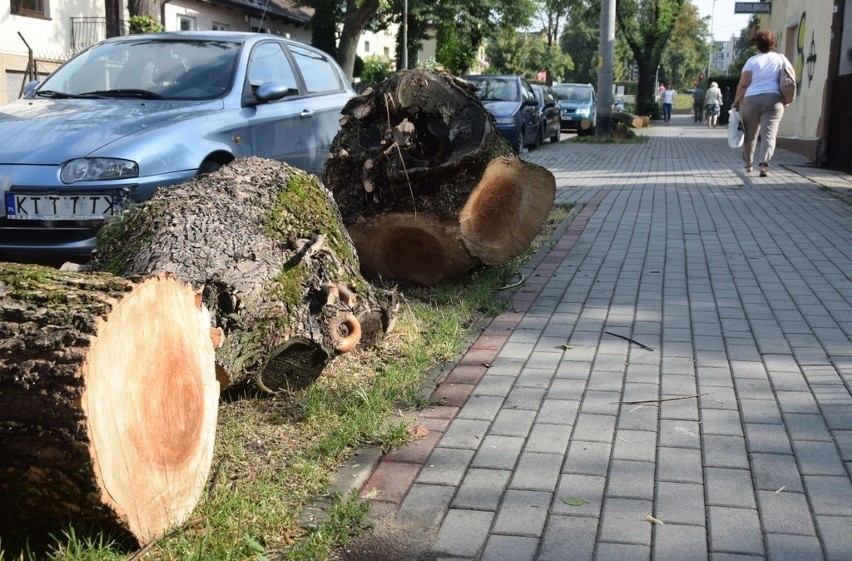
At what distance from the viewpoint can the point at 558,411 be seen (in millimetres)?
4047

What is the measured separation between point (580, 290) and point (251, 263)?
3138 mm

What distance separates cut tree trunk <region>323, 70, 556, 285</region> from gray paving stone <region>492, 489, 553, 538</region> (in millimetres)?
2904

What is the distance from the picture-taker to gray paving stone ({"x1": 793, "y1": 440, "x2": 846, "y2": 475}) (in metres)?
3.38

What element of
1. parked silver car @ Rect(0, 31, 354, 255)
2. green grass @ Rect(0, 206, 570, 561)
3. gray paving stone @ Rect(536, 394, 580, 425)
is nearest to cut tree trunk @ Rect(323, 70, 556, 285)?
green grass @ Rect(0, 206, 570, 561)

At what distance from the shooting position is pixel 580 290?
6484 mm

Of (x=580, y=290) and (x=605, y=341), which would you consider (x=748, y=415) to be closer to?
(x=605, y=341)

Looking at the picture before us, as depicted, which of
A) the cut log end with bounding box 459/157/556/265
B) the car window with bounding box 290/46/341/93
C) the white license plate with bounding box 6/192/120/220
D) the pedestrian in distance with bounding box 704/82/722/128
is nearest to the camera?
the white license plate with bounding box 6/192/120/220

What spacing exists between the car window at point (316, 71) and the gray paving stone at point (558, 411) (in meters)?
5.12

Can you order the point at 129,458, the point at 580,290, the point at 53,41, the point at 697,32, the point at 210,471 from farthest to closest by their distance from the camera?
1. the point at 697,32
2. the point at 53,41
3. the point at 580,290
4. the point at 210,471
5. the point at 129,458

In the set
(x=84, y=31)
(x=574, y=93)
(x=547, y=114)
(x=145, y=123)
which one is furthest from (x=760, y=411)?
(x=574, y=93)

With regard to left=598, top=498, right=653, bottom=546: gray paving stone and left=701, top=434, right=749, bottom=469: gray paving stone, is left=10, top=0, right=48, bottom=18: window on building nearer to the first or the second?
left=701, top=434, right=749, bottom=469: gray paving stone

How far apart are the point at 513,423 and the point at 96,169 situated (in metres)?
3.39

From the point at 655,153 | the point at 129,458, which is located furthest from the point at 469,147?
the point at 655,153

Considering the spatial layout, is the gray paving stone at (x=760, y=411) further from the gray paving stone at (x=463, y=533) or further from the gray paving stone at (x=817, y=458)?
the gray paving stone at (x=463, y=533)
